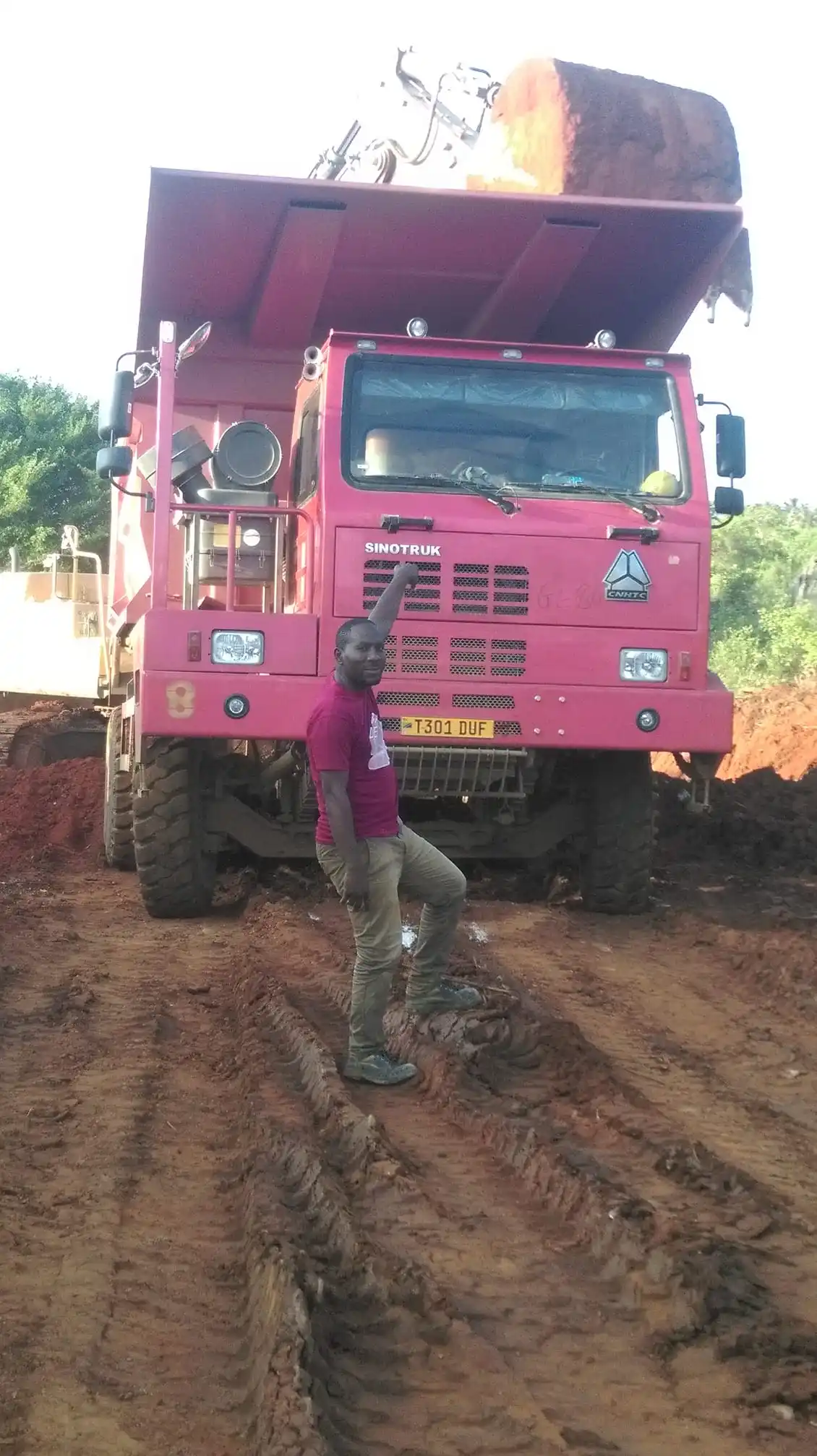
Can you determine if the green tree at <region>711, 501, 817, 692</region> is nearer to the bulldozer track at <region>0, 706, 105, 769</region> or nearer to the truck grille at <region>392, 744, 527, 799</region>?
the bulldozer track at <region>0, 706, 105, 769</region>

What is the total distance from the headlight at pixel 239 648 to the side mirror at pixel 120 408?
1.25 meters

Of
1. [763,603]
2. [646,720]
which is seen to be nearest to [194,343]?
[646,720]

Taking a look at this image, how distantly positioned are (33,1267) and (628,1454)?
4.61 ft

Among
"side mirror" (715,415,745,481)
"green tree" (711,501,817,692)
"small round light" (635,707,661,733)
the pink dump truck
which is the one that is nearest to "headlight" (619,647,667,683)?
the pink dump truck

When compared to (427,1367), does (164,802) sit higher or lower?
higher

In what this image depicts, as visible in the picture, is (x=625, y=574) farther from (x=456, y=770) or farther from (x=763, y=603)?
(x=763, y=603)

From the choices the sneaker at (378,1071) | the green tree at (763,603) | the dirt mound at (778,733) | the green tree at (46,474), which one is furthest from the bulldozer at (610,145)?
the green tree at (46,474)

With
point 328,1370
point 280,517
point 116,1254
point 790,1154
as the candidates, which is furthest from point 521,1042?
point 280,517

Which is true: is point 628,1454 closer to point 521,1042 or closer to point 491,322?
point 521,1042

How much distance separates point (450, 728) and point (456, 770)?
0.28 meters

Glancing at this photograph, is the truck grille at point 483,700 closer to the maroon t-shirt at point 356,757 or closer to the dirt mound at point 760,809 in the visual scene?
the maroon t-shirt at point 356,757

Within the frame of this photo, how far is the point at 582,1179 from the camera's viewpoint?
12.9 feet

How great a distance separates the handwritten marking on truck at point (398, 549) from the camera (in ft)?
24.5

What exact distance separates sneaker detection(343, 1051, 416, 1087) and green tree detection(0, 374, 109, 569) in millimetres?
33126
